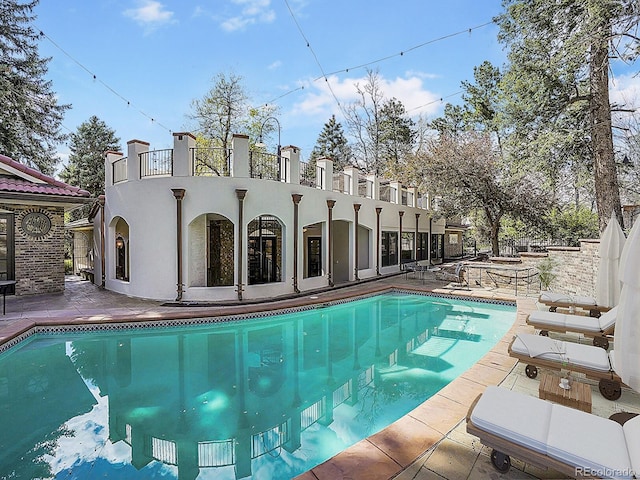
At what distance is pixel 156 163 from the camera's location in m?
11.4

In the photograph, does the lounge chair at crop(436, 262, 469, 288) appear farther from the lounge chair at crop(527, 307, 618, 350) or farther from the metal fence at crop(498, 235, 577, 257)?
the lounge chair at crop(527, 307, 618, 350)

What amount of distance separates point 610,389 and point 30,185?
15.6 metres

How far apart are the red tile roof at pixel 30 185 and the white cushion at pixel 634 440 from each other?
14681 millimetres

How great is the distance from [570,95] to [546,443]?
12.8m

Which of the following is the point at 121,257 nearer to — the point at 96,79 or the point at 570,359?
the point at 96,79

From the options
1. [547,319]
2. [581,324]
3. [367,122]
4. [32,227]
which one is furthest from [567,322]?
[367,122]

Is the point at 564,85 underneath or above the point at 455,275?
above

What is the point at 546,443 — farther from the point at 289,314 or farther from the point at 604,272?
the point at 289,314

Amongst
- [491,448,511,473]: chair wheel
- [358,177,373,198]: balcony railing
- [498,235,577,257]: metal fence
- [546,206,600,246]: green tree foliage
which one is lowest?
[491,448,511,473]: chair wheel

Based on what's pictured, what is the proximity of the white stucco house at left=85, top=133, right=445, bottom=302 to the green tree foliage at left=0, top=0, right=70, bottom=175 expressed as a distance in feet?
26.6

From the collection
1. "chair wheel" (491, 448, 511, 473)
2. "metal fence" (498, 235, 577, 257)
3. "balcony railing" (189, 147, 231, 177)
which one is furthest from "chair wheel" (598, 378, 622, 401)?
"metal fence" (498, 235, 577, 257)

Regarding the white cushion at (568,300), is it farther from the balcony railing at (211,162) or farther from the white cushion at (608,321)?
the balcony railing at (211,162)

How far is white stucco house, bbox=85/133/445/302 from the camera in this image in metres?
10.8

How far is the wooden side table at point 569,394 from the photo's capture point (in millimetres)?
3445
